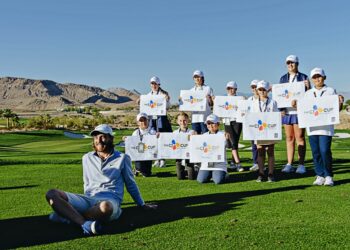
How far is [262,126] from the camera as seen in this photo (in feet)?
28.8

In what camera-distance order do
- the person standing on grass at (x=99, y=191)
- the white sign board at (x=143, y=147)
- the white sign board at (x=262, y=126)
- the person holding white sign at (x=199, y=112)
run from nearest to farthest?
the person standing on grass at (x=99, y=191), the white sign board at (x=262, y=126), the white sign board at (x=143, y=147), the person holding white sign at (x=199, y=112)

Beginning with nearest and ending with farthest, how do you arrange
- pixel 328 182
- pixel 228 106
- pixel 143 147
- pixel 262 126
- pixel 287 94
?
pixel 328 182, pixel 262 126, pixel 287 94, pixel 143 147, pixel 228 106

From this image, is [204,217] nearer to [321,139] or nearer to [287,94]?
[321,139]

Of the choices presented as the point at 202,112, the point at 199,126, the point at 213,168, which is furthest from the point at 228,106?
the point at 213,168

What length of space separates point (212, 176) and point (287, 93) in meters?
2.46

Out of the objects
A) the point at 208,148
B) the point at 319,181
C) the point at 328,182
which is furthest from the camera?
the point at 208,148

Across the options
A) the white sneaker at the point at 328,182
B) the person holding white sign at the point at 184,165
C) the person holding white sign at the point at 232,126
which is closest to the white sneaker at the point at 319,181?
the white sneaker at the point at 328,182

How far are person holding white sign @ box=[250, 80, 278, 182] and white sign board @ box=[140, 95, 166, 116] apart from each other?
2.60m

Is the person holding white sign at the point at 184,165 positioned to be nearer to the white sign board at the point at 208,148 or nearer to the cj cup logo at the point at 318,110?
the white sign board at the point at 208,148

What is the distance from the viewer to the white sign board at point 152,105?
35.9 ft

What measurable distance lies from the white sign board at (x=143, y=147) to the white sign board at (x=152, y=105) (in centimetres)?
120

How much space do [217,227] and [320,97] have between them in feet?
13.4

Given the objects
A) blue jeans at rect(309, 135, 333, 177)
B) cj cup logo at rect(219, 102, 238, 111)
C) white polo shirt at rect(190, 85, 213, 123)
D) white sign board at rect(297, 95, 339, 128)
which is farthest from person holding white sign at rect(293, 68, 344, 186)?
white polo shirt at rect(190, 85, 213, 123)

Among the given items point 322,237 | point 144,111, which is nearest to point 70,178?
point 144,111
